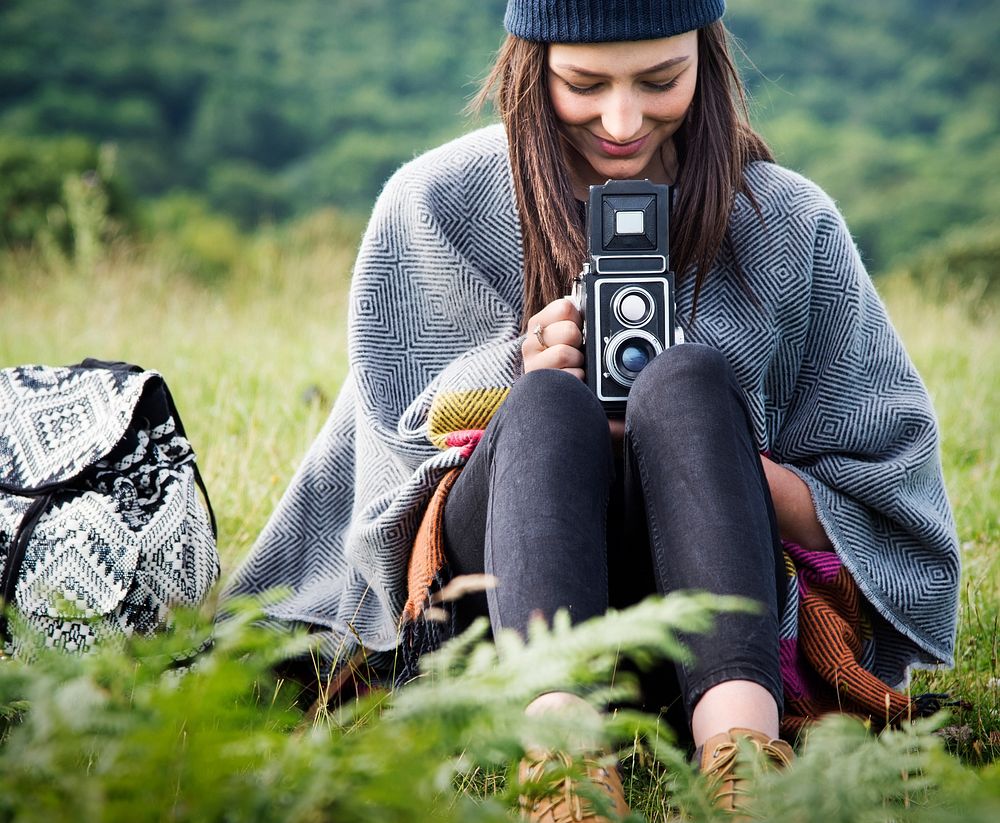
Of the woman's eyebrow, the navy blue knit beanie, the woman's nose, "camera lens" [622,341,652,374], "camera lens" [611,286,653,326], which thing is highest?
the navy blue knit beanie

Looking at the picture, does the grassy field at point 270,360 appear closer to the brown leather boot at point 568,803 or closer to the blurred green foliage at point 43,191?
the blurred green foliage at point 43,191

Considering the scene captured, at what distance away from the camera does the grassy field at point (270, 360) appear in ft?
8.41

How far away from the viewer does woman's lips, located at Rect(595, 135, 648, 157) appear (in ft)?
6.47

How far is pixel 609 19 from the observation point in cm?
185

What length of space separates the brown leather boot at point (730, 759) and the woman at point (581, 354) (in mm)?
336

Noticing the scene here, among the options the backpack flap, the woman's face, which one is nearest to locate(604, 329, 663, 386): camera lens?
the woman's face

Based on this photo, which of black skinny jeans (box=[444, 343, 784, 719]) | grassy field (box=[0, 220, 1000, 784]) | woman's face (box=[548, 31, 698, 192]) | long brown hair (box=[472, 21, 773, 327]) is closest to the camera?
black skinny jeans (box=[444, 343, 784, 719])

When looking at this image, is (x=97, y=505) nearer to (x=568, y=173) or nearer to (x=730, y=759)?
(x=568, y=173)

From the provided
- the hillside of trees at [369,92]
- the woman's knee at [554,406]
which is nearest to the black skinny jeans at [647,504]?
the woman's knee at [554,406]

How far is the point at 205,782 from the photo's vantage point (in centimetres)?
76

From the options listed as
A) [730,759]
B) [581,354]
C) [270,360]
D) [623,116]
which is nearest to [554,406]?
[581,354]

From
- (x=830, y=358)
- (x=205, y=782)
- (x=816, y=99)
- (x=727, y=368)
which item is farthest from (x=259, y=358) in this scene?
(x=816, y=99)

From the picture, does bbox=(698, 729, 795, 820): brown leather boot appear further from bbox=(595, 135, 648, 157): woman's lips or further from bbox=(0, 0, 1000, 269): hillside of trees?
bbox=(0, 0, 1000, 269): hillside of trees

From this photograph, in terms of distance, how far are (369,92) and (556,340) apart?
14.0 metres
